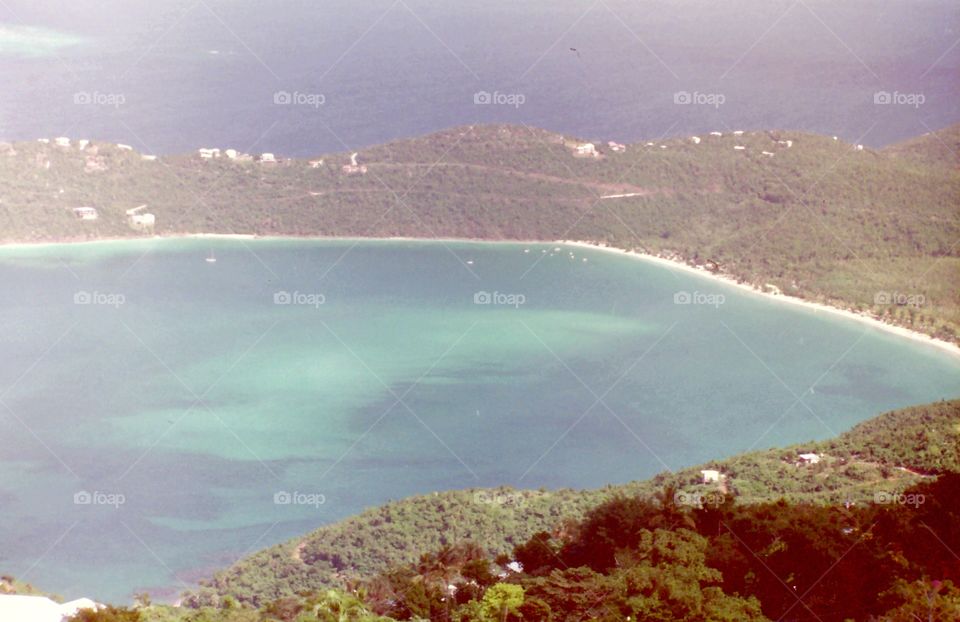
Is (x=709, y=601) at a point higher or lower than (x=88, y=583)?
lower

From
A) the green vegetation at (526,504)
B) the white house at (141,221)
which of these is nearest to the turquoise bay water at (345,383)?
the white house at (141,221)

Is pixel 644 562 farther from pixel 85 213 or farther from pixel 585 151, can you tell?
pixel 585 151

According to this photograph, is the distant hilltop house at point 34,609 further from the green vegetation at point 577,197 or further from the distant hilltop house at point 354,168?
the distant hilltop house at point 354,168

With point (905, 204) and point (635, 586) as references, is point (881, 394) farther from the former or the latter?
point (635, 586)

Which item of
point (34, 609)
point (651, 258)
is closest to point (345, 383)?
point (651, 258)

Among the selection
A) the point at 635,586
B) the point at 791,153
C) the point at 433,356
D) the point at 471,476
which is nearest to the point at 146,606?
the point at 635,586

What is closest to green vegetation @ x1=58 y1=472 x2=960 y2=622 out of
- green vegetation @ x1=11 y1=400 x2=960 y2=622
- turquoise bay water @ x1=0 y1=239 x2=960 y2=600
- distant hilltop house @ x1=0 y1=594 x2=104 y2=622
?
green vegetation @ x1=11 y1=400 x2=960 y2=622
